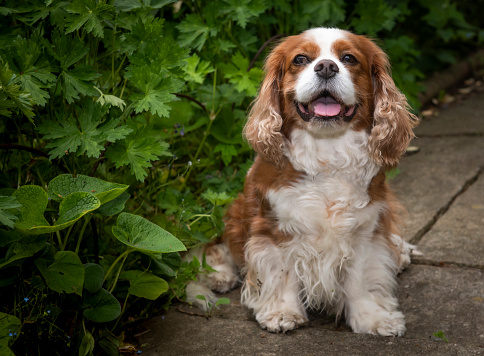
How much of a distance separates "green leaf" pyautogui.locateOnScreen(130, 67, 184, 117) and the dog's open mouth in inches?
21.0

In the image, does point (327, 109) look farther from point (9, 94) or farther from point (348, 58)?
point (9, 94)

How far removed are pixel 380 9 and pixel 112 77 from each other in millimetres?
2291

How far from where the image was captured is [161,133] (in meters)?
3.23

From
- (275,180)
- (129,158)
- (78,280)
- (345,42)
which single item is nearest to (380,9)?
(345,42)

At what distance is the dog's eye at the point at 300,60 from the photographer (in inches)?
103

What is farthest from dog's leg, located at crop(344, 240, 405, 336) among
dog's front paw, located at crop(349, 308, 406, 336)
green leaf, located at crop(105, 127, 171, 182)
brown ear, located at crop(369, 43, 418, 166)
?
green leaf, located at crop(105, 127, 171, 182)

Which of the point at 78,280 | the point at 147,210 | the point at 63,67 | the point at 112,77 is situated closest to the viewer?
the point at 78,280

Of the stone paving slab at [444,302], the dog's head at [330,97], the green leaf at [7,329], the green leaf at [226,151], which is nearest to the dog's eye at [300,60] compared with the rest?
the dog's head at [330,97]

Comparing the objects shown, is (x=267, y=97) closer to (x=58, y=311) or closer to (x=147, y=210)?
(x=147, y=210)

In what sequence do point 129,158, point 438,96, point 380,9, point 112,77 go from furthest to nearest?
point 438,96
point 380,9
point 112,77
point 129,158

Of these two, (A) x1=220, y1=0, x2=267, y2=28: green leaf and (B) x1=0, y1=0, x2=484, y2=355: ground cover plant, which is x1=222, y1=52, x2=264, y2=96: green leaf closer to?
(B) x1=0, y1=0, x2=484, y2=355: ground cover plant

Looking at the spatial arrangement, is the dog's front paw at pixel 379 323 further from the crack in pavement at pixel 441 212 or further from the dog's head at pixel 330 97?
the crack in pavement at pixel 441 212

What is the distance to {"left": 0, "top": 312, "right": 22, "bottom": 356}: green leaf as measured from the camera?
196cm

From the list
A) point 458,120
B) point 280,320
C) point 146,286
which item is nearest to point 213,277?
point 280,320
